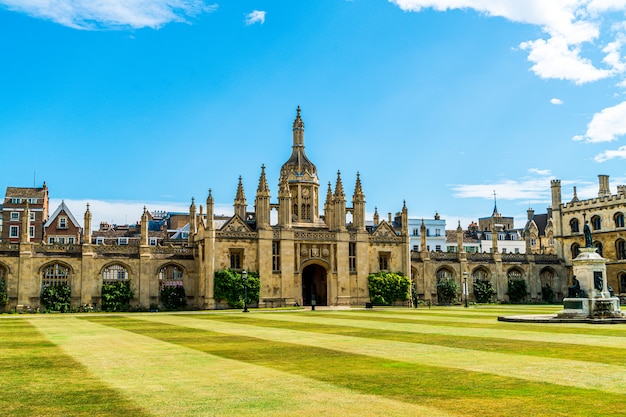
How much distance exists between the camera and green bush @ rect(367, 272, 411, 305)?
7125 centimetres

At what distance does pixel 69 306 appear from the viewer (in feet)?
200

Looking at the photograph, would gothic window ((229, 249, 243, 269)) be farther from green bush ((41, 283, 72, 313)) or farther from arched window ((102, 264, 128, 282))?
green bush ((41, 283, 72, 313))

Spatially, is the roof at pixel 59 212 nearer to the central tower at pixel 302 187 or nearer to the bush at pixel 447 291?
the central tower at pixel 302 187

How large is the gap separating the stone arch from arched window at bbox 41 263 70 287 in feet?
77.6

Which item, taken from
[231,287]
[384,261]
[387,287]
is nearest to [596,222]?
[384,261]

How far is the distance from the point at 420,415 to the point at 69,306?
56666 millimetres

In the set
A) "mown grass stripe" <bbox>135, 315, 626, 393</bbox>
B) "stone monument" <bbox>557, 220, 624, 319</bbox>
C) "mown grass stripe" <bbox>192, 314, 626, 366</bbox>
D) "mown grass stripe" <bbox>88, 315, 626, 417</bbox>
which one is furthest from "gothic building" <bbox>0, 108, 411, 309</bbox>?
"mown grass stripe" <bbox>88, 315, 626, 417</bbox>

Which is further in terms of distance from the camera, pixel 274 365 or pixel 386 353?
pixel 386 353

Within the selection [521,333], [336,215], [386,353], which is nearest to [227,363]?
[386,353]

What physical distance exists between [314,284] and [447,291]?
15.2 m

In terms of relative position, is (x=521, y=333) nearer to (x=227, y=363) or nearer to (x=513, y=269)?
(x=227, y=363)

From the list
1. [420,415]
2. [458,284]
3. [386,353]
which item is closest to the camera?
[420,415]

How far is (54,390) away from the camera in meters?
12.3

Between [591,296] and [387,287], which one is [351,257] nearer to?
[387,287]
